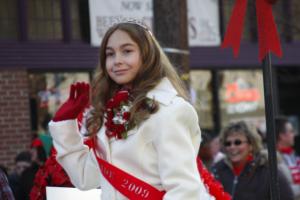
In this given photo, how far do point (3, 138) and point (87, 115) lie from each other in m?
7.46

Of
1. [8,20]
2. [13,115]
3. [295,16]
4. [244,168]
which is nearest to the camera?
[244,168]

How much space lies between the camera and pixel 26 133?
426 inches

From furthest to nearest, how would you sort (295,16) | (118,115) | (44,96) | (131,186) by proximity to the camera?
(295,16)
(44,96)
(118,115)
(131,186)

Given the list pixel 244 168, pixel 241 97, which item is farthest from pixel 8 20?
pixel 244 168

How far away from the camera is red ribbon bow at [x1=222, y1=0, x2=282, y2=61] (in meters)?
3.69

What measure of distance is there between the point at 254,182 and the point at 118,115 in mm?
3012

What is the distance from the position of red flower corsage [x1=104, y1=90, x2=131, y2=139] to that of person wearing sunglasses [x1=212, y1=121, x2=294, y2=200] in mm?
2902

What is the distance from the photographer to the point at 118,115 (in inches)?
129

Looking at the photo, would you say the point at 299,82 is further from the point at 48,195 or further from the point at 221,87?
the point at 48,195

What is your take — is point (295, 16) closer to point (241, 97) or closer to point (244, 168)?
point (241, 97)

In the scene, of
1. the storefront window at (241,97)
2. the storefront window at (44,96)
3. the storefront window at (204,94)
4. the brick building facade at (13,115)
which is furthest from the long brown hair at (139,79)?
the storefront window at (241,97)

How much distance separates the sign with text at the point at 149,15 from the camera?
37.6 feet

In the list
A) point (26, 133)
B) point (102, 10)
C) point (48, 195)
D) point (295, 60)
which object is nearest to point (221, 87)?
point (295, 60)

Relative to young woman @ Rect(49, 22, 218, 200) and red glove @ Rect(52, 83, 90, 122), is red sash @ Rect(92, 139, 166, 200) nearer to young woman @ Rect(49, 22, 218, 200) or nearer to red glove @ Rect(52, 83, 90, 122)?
young woman @ Rect(49, 22, 218, 200)
